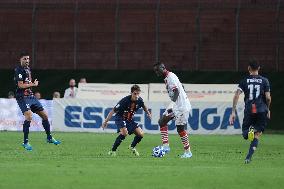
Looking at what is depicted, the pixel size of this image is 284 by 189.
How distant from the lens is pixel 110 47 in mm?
37656

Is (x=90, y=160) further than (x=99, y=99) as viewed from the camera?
No

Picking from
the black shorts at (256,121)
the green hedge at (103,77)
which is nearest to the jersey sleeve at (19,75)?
the black shorts at (256,121)

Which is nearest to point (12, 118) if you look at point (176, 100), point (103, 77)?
point (103, 77)

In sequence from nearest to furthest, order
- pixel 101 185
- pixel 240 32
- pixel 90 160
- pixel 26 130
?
pixel 101 185, pixel 90 160, pixel 26 130, pixel 240 32

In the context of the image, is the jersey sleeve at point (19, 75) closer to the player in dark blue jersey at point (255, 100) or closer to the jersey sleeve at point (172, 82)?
the jersey sleeve at point (172, 82)

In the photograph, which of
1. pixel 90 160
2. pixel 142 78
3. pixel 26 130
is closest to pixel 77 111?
pixel 142 78

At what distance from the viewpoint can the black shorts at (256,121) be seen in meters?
16.8

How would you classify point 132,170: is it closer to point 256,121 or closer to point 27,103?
point 256,121

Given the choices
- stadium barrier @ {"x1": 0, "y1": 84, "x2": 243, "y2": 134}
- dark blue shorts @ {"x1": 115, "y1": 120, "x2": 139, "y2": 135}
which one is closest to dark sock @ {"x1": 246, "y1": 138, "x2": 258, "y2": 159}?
dark blue shorts @ {"x1": 115, "y1": 120, "x2": 139, "y2": 135}

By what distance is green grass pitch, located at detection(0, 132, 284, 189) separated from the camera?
39.5ft

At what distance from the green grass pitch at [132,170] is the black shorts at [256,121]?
26.8 inches

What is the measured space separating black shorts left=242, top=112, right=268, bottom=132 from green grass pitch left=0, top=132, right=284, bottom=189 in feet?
2.23

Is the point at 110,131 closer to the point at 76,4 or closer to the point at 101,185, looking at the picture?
the point at 76,4

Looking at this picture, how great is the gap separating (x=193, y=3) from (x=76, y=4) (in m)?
5.05
